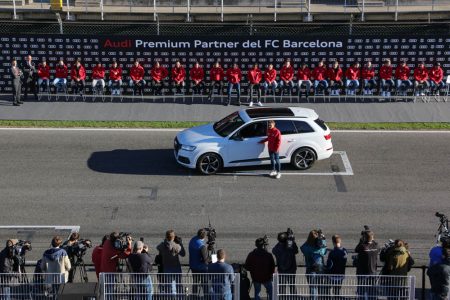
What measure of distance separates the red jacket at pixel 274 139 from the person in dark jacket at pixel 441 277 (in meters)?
7.85

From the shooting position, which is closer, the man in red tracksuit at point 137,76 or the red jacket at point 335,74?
the red jacket at point 335,74

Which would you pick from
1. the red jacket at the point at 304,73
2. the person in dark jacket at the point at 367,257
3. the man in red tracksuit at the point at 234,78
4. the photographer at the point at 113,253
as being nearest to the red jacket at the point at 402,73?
the red jacket at the point at 304,73

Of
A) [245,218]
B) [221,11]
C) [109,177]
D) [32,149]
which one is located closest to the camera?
[245,218]

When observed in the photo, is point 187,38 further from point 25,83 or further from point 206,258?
point 206,258

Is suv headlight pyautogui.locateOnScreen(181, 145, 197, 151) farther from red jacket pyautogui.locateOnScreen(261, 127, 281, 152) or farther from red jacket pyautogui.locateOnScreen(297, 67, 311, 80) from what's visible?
red jacket pyautogui.locateOnScreen(297, 67, 311, 80)

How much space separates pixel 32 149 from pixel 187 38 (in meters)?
7.78

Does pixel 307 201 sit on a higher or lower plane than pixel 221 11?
lower

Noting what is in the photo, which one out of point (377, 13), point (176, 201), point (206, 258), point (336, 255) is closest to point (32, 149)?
point (176, 201)

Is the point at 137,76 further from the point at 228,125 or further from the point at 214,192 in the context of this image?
the point at 214,192

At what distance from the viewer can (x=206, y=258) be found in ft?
44.9

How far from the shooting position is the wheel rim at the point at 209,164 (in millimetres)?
20719

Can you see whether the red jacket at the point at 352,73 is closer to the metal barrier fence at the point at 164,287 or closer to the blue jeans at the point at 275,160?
the blue jeans at the point at 275,160

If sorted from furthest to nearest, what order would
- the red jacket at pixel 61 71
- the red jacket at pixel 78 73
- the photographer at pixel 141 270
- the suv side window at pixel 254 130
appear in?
1. the red jacket at pixel 61 71
2. the red jacket at pixel 78 73
3. the suv side window at pixel 254 130
4. the photographer at pixel 141 270

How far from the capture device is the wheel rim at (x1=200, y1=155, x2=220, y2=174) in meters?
20.7
